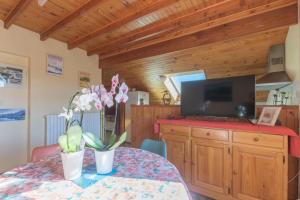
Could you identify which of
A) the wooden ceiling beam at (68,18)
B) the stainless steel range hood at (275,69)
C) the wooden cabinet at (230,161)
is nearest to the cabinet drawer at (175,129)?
the wooden cabinet at (230,161)

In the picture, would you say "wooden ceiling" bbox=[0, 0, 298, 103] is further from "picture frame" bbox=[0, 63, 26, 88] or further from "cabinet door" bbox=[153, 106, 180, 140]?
"cabinet door" bbox=[153, 106, 180, 140]

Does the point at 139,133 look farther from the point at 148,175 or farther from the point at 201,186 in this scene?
the point at 148,175

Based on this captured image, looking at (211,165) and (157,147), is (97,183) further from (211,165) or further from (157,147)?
(211,165)

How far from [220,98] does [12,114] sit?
3.19 m

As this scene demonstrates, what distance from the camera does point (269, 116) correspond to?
1.94 metres

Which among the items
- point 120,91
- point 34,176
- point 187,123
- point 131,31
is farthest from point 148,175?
point 131,31

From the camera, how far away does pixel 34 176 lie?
101cm

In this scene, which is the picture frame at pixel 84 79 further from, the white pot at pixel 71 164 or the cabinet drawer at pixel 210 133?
the white pot at pixel 71 164

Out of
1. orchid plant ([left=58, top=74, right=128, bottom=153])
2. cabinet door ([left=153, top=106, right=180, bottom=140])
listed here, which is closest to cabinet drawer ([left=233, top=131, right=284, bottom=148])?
Result: cabinet door ([left=153, top=106, right=180, bottom=140])

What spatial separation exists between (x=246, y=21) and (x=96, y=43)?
2714 mm

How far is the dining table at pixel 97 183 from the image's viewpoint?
82cm

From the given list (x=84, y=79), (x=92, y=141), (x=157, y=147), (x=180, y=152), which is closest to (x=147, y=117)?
(x=180, y=152)

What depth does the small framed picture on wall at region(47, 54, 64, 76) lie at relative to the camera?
328 cm

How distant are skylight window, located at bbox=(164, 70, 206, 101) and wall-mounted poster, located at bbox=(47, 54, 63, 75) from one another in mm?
2614
